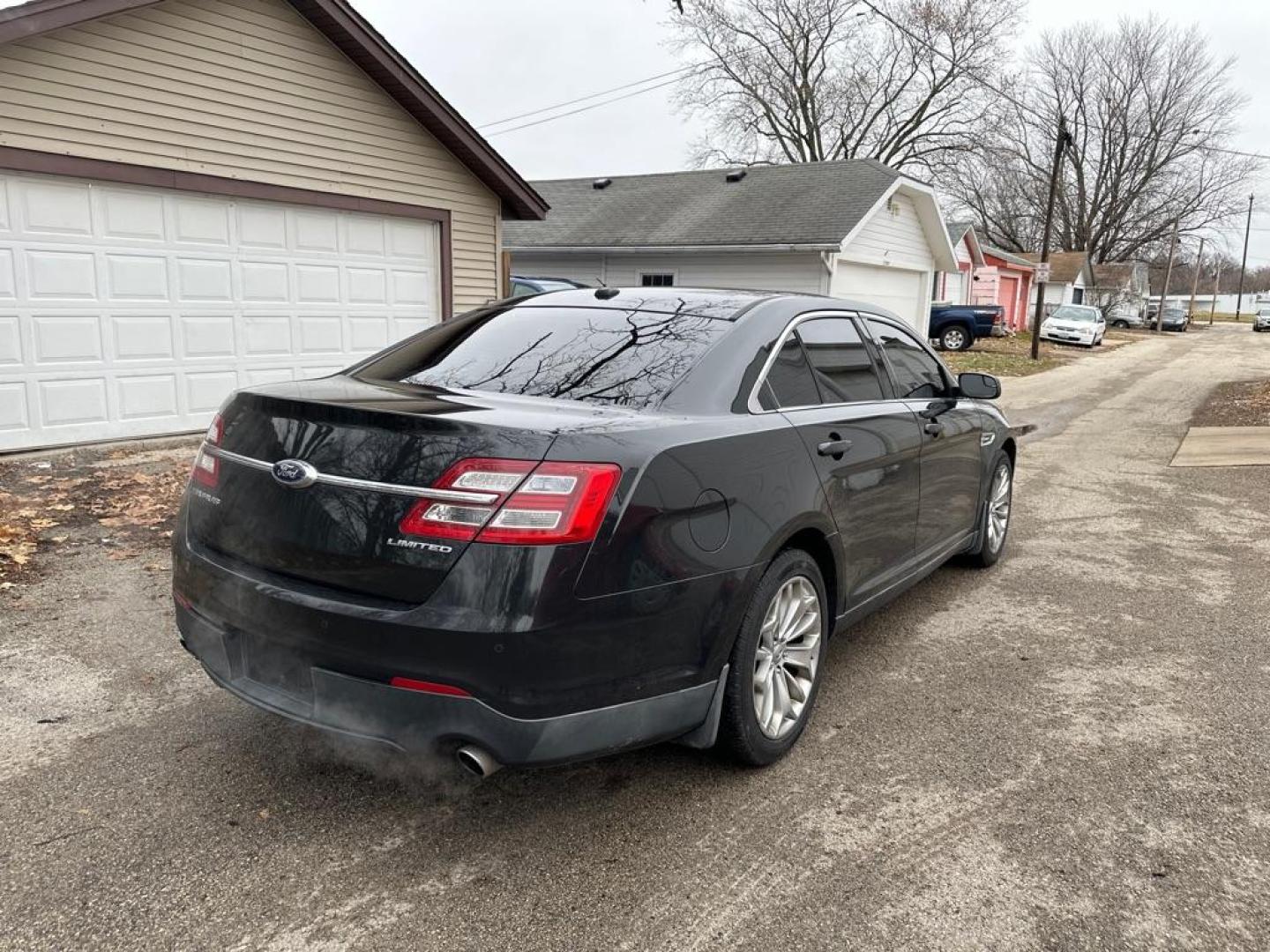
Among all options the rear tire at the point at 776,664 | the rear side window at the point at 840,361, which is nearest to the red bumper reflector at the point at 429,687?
the rear tire at the point at 776,664

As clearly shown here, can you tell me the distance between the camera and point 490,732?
7.91 ft

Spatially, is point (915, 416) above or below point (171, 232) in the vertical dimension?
below

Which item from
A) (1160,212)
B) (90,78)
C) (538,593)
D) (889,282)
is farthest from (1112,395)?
(1160,212)

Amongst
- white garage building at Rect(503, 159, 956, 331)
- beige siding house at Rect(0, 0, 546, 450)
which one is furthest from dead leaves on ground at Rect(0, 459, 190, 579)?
white garage building at Rect(503, 159, 956, 331)

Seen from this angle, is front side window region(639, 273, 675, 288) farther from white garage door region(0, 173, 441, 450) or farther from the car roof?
the car roof

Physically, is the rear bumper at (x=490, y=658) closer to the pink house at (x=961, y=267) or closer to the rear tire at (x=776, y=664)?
the rear tire at (x=776, y=664)

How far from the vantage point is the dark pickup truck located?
2603cm

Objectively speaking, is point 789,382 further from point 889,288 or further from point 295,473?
point 889,288

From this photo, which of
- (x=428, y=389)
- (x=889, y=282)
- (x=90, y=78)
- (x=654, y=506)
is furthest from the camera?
(x=889, y=282)

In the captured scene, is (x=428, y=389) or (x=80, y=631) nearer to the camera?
(x=428, y=389)

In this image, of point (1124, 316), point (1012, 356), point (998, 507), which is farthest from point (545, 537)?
point (1124, 316)

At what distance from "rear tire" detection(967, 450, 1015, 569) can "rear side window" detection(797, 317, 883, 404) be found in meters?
1.62

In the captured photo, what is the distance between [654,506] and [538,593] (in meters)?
0.41

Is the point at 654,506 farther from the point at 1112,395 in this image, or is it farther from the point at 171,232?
the point at 1112,395
